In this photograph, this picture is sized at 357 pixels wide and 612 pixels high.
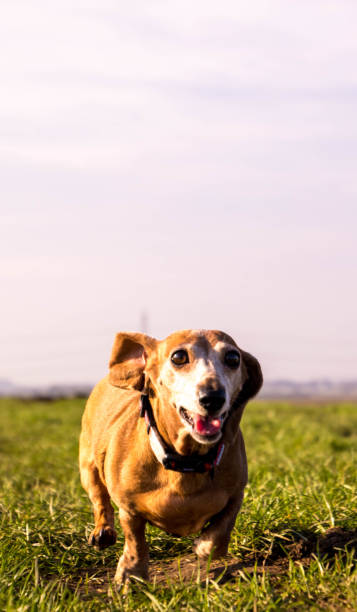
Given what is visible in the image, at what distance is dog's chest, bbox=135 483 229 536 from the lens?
13.5 feet

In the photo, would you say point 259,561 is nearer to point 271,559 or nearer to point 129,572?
point 271,559

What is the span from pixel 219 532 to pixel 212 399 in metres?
1.06

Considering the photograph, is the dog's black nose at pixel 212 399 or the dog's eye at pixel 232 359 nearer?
the dog's black nose at pixel 212 399

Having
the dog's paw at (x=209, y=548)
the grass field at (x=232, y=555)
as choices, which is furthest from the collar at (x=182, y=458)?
the grass field at (x=232, y=555)

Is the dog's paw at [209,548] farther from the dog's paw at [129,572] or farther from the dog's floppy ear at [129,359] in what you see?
the dog's floppy ear at [129,359]

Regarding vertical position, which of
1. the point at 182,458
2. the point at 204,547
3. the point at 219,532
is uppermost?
the point at 182,458

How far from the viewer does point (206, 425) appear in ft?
12.4

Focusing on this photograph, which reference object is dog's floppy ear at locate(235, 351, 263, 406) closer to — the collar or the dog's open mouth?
the collar

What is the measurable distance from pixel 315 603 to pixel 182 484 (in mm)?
928

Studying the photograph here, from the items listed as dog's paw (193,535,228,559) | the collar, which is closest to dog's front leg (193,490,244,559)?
dog's paw (193,535,228,559)

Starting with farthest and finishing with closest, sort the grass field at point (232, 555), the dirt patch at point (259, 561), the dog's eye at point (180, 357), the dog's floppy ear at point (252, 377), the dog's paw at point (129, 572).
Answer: the dirt patch at point (259, 561)
the dog's paw at point (129, 572)
the dog's floppy ear at point (252, 377)
the grass field at point (232, 555)
the dog's eye at point (180, 357)

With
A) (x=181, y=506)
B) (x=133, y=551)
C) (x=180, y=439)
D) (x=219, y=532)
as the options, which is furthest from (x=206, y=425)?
(x=133, y=551)

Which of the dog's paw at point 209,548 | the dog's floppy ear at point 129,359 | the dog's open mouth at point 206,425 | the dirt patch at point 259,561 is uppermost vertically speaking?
the dog's floppy ear at point 129,359

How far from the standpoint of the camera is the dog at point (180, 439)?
3.84 m
